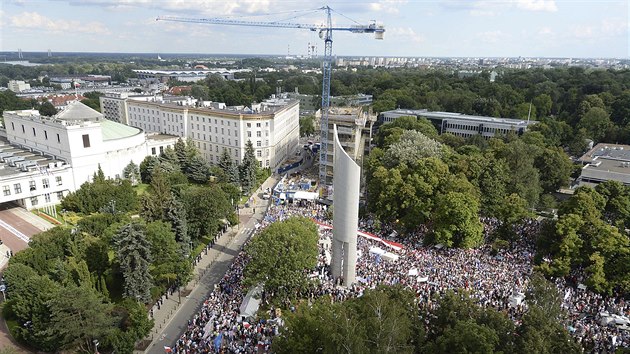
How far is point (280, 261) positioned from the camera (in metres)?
27.4

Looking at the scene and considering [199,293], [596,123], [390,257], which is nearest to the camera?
[199,293]

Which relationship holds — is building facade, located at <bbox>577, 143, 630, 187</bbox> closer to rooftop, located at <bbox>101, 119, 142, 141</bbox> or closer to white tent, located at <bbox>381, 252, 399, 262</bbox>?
white tent, located at <bbox>381, 252, 399, 262</bbox>

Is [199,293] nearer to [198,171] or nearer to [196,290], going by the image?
[196,290]

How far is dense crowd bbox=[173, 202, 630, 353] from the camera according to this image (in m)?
23.8

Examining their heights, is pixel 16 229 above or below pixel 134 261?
below

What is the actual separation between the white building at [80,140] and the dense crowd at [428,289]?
29162 mm

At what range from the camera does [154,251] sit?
98.1 ft

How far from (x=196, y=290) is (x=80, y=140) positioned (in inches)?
1222

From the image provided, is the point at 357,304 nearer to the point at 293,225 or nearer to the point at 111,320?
the point at 293,225

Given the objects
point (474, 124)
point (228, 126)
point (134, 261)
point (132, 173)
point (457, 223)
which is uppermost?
point (228, 126)

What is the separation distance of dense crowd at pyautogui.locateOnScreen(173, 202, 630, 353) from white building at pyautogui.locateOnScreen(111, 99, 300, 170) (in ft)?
102

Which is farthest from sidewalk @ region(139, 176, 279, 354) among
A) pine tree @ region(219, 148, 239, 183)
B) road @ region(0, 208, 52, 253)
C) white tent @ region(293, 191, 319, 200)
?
road @ region(0, 208, 52, 253)

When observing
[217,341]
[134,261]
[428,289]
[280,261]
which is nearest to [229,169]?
[134,261]

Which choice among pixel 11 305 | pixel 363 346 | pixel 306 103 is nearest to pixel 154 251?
pixel 11 305
